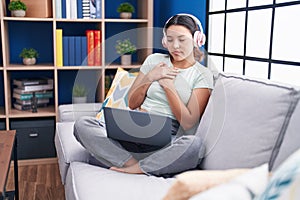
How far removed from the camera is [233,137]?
4.71ft

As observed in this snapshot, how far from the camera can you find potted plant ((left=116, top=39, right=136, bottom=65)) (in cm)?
313

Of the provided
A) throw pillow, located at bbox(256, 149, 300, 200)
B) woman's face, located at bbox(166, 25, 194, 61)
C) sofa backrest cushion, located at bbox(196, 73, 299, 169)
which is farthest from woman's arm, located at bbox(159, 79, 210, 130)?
throw pillow, located at bbox(256, 149, 300, 200)

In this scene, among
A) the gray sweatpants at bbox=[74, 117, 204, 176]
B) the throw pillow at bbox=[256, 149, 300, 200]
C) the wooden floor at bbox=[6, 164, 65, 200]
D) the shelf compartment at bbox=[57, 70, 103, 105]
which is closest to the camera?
the throw pillow at bbox=[256, 149, 300, 200]

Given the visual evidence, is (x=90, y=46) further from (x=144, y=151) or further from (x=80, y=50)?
(x=144, y=151)

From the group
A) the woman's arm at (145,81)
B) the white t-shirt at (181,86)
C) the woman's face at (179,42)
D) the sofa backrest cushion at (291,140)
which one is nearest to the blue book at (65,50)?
the woman's arm at (145,81)

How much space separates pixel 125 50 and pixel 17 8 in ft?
2.98

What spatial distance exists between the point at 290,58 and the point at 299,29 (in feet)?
0.48

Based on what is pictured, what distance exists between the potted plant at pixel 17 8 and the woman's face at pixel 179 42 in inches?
59.5

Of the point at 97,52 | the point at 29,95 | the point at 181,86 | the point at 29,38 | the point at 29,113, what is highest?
the point at 29,38

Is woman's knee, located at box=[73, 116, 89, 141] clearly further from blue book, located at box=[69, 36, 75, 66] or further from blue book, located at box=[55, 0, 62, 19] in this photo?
blue book, located at box=[55, 0, 62, 19]

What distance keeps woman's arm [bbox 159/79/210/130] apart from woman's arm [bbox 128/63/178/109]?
15 centimetres

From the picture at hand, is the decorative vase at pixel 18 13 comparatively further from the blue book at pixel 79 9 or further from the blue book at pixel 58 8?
the blue book at pixel 79 9

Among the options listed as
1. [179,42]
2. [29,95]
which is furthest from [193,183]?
[29,95]

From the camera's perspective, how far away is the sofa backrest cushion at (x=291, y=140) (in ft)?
3.86
